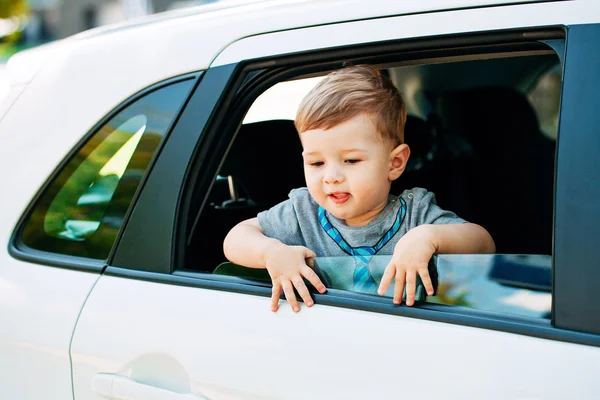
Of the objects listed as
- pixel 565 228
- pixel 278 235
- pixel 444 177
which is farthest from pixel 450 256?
pixel 444 177

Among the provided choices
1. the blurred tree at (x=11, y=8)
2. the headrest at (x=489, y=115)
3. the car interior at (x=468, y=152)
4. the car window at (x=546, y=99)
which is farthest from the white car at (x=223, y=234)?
the blurred tree at (x=11, y=8)

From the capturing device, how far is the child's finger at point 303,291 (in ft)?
4.55

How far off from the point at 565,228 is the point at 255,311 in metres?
0.62

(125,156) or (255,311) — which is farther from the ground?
(125,156)

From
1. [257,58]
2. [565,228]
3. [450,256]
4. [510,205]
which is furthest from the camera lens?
[510,205]

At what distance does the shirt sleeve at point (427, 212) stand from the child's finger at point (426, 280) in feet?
1.02

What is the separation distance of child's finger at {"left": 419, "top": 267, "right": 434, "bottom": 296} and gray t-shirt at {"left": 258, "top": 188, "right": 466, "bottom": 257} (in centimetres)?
31

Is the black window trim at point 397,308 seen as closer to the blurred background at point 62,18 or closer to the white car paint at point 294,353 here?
the white car paint at point 294,353

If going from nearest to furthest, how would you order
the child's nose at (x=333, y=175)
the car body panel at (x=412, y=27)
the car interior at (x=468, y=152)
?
the car body panel at (x=412, y=27), the child's nose at (x=333, y=175), the car interior at (x=468, y=152)

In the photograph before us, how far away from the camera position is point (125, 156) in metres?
1.76

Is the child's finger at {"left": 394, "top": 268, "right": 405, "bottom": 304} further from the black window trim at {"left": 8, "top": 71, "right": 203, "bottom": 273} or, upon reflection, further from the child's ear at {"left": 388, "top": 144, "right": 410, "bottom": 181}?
the black window trim at {"left": 8, "top": 71, "right": 203, "bottom": 273}

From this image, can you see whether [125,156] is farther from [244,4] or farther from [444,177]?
[444,177]

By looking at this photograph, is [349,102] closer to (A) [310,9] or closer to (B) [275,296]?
(A) [310,9]

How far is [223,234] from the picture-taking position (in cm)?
205
